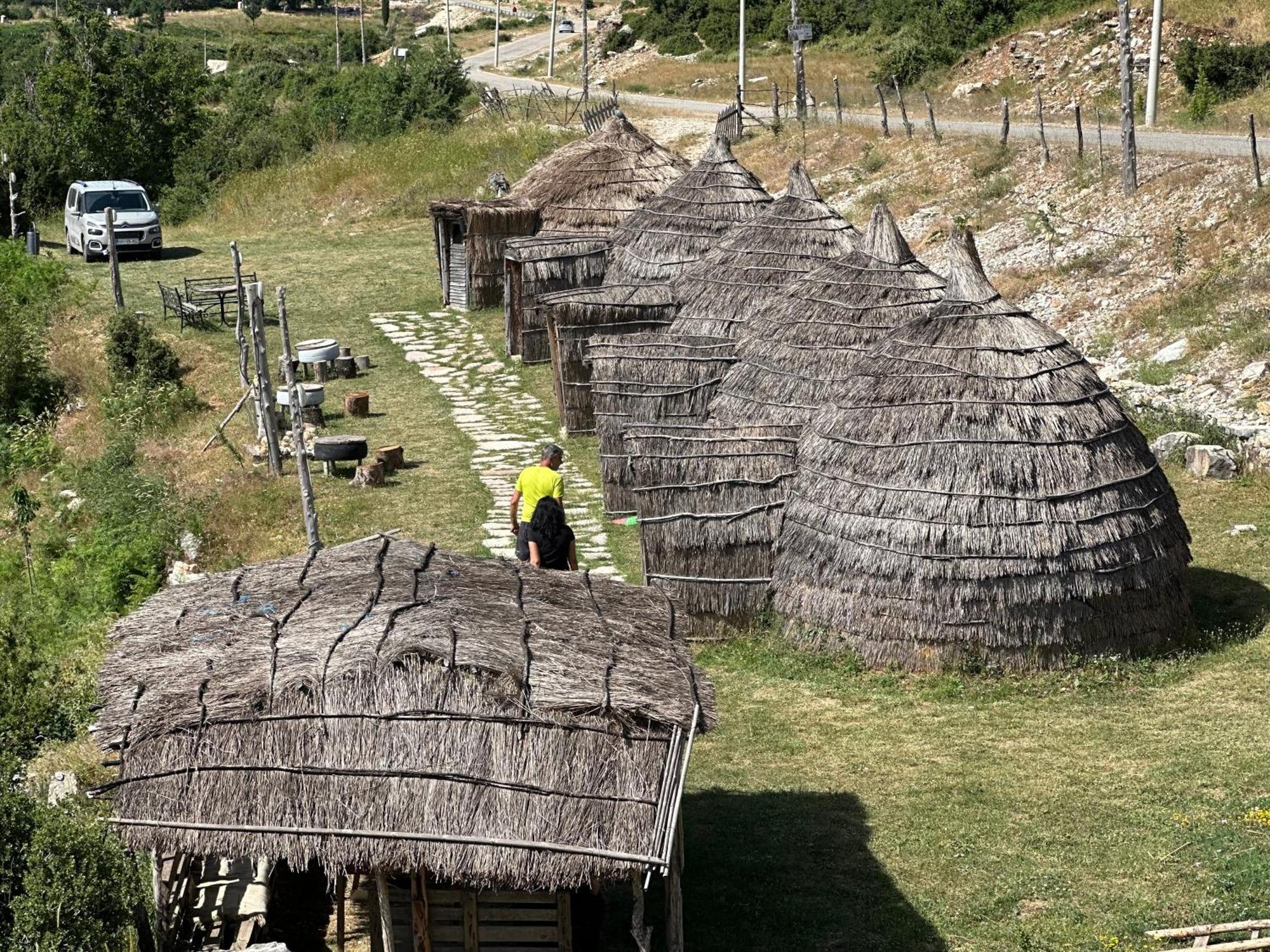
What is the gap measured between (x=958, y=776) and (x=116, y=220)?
27.4m

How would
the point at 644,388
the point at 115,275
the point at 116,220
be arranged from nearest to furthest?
the point at 644,388
the point at 115,275
the point at 116,220

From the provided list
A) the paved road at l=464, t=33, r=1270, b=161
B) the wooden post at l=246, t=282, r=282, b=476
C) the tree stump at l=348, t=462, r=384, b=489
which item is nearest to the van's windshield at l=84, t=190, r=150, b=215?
the paved road at l=464, t=33, r=1270, b=161

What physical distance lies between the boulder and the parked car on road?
944 inches

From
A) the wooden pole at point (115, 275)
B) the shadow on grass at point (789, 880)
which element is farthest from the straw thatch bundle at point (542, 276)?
the shadow on grass at point (789, 880)

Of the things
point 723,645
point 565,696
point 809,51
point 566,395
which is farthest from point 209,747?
point 809,51

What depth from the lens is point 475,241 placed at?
30.0m

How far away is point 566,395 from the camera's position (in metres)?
22.6

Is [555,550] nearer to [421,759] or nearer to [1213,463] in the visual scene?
[421,759]

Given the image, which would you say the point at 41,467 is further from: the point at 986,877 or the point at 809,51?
the point at 809,51

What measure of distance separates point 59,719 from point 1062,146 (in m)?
23.7

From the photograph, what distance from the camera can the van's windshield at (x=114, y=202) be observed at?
35.6 metres

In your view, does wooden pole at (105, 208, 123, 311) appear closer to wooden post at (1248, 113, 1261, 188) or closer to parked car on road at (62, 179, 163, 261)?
parked car on road at (62, 179, 163, 261)

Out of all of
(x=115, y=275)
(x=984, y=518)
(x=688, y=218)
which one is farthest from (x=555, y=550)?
(x=115, y=275)

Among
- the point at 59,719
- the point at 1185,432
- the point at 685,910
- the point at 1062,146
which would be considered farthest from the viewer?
the point at 1062,146
